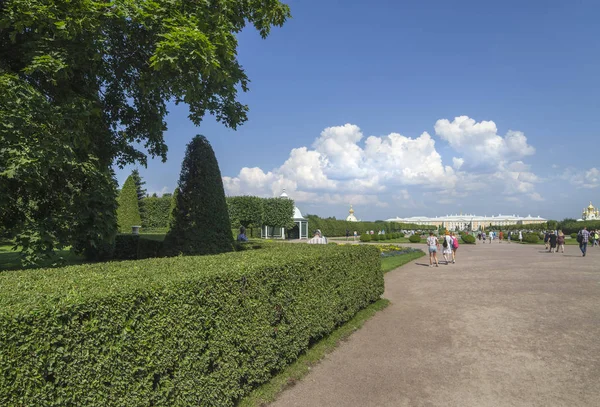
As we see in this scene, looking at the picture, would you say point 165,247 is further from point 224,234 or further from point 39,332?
point 39,332

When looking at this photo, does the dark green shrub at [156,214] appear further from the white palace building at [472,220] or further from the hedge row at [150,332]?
the white palace building at [472,220]

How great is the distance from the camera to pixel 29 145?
5777 mm

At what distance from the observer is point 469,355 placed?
18.1 ft

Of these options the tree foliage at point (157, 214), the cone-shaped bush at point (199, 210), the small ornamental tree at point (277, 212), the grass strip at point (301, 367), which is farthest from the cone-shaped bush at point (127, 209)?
the grass strip at point (301, 367)

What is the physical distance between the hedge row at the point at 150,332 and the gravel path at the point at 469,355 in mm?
761


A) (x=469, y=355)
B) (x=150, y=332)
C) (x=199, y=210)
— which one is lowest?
(x=469, y=355)

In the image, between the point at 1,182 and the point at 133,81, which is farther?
the point at 133,81

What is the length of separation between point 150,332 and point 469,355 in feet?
15.4

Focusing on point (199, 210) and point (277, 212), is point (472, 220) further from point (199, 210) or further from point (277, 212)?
point (199, 210)

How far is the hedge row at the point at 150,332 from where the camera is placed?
242cm

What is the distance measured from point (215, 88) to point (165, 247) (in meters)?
5.22

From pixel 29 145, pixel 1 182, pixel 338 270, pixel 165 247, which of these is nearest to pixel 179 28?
pixel 29 145

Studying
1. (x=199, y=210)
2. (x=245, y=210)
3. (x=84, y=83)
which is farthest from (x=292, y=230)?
(x=84, y=83)

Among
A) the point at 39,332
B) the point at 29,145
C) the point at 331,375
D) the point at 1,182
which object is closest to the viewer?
the point at 39,332
